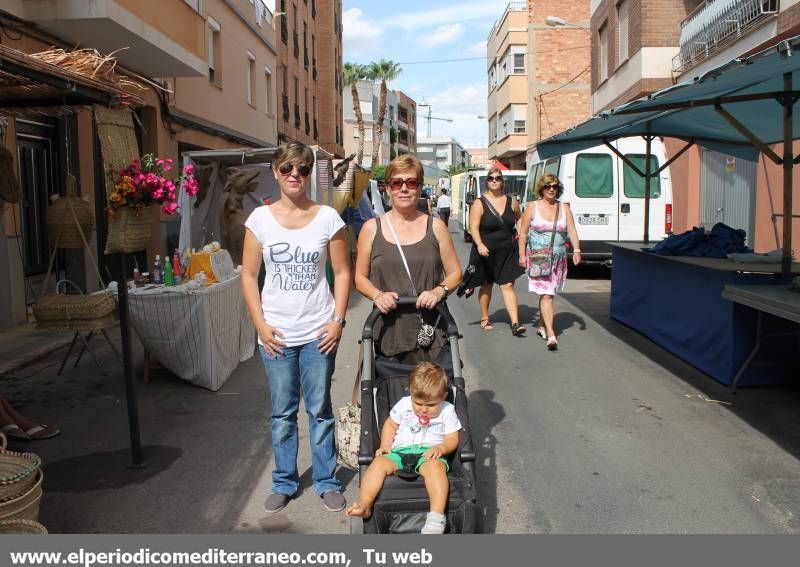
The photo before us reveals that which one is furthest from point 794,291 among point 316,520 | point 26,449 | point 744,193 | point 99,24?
point 744,193

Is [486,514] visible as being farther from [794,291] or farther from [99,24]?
→ [99,24]

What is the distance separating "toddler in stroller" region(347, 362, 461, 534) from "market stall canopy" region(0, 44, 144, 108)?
2503 millimetres

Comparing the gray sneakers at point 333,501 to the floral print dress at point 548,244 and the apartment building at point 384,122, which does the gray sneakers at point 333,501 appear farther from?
the apartment building at point 384,122

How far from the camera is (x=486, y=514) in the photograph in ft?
13.7

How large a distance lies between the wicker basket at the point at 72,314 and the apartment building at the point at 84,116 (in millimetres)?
1154

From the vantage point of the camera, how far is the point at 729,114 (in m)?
7.14

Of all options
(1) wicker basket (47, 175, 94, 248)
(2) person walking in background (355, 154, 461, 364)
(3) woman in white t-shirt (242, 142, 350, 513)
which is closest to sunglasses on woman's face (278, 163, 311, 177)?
(3) woman in white t-shirt (242, 142, 350, 513)

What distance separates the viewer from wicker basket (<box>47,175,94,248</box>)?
775 centimetres

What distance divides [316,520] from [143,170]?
9.32 ft

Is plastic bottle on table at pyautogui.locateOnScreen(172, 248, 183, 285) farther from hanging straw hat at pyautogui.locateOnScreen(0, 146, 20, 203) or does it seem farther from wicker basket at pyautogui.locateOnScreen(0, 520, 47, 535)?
wicker basket at pyautogui.locateOnScreen(0, 520, 47, 535)

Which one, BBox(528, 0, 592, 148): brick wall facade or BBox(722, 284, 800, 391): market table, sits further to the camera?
BBox(528, 0, 592, 148): brick wall facade

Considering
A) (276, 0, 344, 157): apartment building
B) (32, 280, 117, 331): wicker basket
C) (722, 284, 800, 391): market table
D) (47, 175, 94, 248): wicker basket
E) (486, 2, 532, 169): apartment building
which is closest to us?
(722, 284, 800, 391): market table

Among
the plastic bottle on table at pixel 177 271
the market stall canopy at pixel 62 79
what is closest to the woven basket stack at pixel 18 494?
the market stall canopy at pixel 62 79
